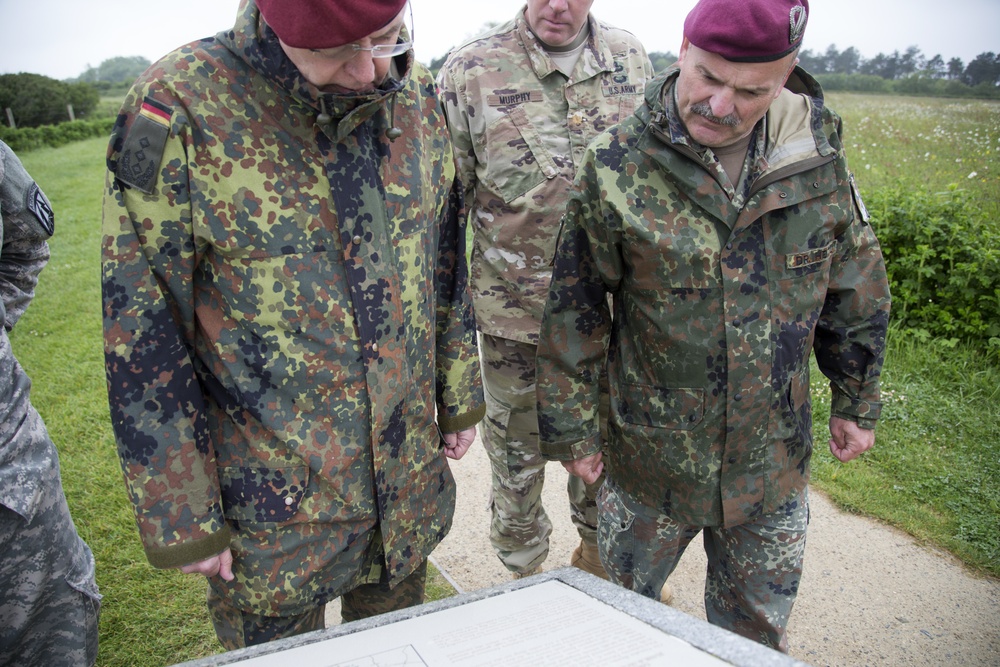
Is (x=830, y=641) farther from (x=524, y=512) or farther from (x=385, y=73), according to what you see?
(x=385, y=73)

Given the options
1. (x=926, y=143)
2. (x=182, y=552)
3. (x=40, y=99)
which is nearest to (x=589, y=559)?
(x=182, y=552)

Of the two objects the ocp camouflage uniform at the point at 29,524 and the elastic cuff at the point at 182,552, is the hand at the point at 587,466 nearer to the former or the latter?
the elastic cuff at the point at 182,552

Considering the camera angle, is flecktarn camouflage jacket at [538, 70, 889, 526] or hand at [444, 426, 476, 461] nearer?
flecktarn camouflage jacket at [538, 70, 889, 526]

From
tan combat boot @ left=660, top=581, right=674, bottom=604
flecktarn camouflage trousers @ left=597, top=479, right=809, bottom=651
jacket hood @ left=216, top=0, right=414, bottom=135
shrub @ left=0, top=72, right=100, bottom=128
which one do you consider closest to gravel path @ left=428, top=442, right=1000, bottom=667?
tan combat boot @ left=660, top=581, right=674, bottom=604

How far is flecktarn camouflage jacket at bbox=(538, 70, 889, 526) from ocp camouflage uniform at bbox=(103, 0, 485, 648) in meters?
0.51

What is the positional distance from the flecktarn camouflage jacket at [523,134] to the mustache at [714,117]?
838mm

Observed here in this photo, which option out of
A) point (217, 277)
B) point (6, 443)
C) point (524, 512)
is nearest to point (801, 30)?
point (217, 277)

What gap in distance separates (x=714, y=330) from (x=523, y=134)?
1.16 metres

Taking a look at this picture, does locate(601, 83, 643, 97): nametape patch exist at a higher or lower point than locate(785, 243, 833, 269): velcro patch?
higher

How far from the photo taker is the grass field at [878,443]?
3057 millimetres

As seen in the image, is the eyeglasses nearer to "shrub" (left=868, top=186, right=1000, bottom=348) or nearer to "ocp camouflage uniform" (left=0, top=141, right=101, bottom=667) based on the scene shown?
"ocp camouflage uniform" (left=0, top=141, right=101, bottom=667)

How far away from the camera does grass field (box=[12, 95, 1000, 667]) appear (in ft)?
10.0

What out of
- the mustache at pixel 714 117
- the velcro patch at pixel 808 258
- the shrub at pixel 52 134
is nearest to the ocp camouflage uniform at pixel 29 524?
the mustache at pixel 714 117

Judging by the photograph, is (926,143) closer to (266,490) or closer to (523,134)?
(523,134)
